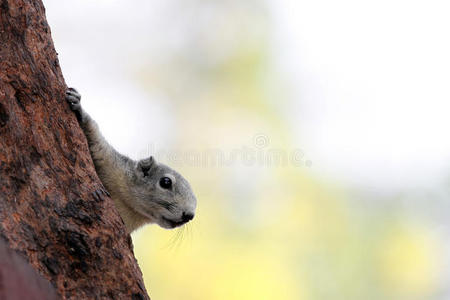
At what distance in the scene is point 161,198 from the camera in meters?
5.63

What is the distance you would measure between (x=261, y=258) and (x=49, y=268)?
812cm

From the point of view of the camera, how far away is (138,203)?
5.55 metres

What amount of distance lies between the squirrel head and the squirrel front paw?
63.8 inches

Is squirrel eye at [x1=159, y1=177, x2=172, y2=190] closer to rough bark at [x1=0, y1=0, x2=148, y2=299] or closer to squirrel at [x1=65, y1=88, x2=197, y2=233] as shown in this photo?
squirrel at [x1=65, y1=88, x2=197, y2=233]

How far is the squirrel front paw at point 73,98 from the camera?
3.97 m

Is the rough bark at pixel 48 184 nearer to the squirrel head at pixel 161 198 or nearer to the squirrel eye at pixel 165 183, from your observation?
the squirrel head at pixel 161 198

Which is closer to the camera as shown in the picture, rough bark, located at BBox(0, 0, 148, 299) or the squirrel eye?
rough bark, located at BBox(0, 0, 148, 299)

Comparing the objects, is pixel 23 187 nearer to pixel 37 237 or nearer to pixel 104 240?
pixel 37 237

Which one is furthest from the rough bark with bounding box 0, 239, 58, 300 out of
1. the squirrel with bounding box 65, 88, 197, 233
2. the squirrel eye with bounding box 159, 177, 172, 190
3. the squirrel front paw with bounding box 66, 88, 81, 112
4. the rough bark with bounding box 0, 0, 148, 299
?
the squirrel eye with bounding box 159, 177, 172, 190

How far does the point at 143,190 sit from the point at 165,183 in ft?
0.85

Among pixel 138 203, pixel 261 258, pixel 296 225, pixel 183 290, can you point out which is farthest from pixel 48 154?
pixel 296 225

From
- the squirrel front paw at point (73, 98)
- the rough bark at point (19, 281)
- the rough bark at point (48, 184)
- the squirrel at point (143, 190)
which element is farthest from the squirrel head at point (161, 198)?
the rough bark at point (19, 281)

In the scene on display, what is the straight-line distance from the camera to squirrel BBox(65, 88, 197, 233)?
529 cm

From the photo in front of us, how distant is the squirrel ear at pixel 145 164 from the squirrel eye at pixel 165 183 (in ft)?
0.53
